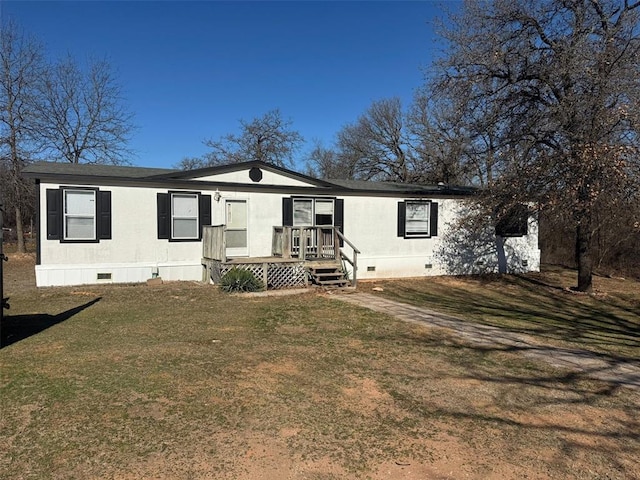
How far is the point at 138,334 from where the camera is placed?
6254 mm

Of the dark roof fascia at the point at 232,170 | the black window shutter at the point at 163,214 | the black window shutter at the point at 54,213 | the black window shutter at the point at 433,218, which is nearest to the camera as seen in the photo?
the black window shutter at the point at 54,213

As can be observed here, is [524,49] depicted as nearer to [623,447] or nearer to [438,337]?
[438,337]

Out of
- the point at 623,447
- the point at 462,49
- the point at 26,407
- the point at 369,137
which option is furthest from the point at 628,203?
the point at 369,137

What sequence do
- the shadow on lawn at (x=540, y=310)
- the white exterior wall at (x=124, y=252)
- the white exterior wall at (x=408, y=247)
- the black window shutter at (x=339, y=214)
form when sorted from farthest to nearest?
the white exterior wall at (x=408, y=247) < the black window shutter at (x=339, y=214) < the white exterior wall at (x=124, y=252) < the shadow on lawn at (x=540, y=310)

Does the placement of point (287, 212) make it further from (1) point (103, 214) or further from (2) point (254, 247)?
(1) point (103, 214)

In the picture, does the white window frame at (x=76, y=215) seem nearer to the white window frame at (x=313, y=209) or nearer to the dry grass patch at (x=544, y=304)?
the white window frame at (x=313, y=209)

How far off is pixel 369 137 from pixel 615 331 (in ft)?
83.5

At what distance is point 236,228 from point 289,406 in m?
8.82

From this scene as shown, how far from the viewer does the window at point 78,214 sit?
10385 mm

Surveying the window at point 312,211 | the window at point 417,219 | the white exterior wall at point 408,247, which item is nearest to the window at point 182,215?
the window at point 312,211

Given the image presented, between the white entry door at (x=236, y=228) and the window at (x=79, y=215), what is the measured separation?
10.8ft

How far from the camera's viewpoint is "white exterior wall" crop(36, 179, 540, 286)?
10.7 meters

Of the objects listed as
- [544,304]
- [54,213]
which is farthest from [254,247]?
[544,304]

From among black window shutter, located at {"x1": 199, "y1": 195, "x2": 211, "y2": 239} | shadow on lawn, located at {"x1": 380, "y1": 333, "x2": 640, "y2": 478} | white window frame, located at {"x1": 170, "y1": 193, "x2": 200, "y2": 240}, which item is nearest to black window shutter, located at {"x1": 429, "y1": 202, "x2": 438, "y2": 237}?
black window shutter, located at {"x1": 199, "y1": 195, "x2": 211, "y2": 239}
